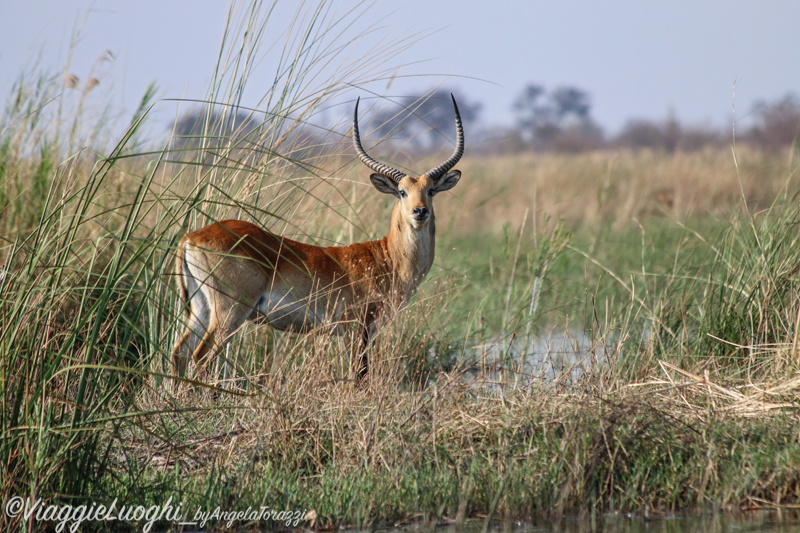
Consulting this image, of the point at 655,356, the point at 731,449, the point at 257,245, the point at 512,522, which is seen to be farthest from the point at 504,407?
the point at 257,245

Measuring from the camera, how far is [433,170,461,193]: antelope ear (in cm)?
664

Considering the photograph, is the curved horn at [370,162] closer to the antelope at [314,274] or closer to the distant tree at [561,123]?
the antelope at [314,274]

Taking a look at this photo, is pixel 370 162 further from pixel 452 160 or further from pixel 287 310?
pixel 287 310

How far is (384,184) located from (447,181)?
0.57 metres

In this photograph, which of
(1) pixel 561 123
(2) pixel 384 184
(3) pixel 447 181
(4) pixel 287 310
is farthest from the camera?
(1) pixel 561 123

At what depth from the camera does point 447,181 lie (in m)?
6.79

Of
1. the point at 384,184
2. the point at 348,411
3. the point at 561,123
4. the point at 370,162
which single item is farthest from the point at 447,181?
the point at 561,123

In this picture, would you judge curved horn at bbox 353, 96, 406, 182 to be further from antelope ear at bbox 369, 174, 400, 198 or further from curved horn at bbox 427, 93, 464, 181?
curved horn at bbox 427, 93, 464, 181

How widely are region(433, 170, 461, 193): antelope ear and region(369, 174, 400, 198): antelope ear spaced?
32 cm

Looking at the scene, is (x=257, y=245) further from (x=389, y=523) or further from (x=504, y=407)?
(x=389, y=523)

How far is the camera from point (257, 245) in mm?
5695

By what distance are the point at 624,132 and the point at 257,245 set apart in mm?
52453

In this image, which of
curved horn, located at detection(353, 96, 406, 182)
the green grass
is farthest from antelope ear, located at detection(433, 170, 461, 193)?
the green grass

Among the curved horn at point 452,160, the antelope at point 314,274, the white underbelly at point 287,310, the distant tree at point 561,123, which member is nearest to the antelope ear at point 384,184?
the antelope at point 314,274
